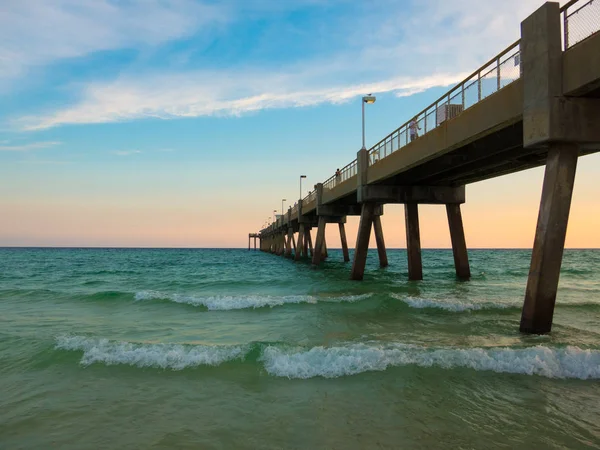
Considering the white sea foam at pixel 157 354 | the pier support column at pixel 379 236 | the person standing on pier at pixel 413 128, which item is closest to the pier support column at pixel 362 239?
the person standing on pier at pixel 413 128

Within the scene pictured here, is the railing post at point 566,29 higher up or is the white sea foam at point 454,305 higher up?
the railing post at point 566,29

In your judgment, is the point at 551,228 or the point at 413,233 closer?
the point at 551,228

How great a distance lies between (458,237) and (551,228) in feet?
51.1

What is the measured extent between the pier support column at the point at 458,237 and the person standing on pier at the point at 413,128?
26.4ft

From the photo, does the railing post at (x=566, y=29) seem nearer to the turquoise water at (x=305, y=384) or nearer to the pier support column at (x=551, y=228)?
the pier support column at (x=551, y=228)

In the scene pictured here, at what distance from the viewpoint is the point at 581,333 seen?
35.4 ft

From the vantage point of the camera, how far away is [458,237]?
2491 centimetres

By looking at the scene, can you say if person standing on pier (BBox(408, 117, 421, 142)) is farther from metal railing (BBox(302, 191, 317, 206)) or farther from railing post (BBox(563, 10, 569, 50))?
metal railing (BBox(302, 191, 317, 206))

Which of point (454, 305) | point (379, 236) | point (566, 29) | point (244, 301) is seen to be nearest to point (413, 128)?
point (454, 305)

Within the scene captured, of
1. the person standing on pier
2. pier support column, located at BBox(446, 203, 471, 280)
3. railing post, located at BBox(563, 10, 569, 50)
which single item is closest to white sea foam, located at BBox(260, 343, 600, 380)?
railing post, located at BBox(563, 10, 569, 50)

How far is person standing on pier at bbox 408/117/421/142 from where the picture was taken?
1748 cm

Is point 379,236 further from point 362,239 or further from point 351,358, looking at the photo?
point 351,358

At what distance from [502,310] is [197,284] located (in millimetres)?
18459

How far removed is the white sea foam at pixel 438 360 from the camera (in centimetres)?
736
